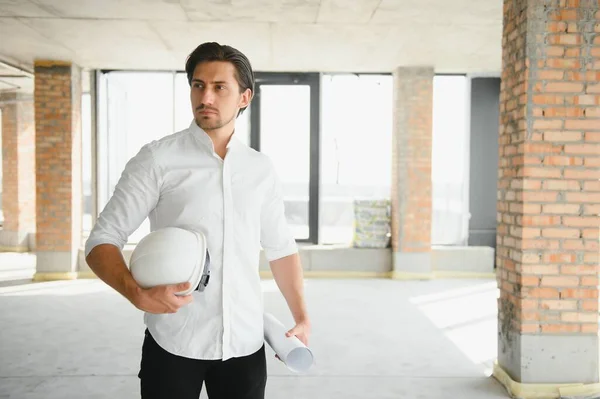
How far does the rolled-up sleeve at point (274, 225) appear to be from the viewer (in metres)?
1.74

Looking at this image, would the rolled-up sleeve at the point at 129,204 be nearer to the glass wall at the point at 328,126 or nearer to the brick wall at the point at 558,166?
the brick wall at the point at 558,166

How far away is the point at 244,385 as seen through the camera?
1.61m

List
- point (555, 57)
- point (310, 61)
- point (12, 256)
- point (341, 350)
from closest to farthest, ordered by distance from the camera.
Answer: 1. point (555, 57)
2. point (341, 350)
3. point (310, 61)
4. point (12, 256)

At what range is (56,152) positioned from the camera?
777cm

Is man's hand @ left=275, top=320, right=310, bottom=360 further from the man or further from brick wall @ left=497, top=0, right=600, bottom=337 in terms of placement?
brick wall @ left=497, top=0, right=600, bottom=337

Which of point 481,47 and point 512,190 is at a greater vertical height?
point 481,47

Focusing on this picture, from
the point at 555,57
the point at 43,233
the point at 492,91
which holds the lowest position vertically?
the point at 43,233

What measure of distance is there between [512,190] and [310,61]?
177 inches

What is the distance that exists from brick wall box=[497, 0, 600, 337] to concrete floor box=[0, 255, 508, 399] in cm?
73

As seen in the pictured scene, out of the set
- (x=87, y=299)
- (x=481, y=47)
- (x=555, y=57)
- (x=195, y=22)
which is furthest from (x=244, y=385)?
(x=481, y=47)

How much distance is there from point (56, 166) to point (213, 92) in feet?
22.9

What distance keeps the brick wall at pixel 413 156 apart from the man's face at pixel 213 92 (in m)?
6.49

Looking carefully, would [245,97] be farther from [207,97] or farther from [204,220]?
[204,220]

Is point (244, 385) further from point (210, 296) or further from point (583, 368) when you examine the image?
point (583, 368)
